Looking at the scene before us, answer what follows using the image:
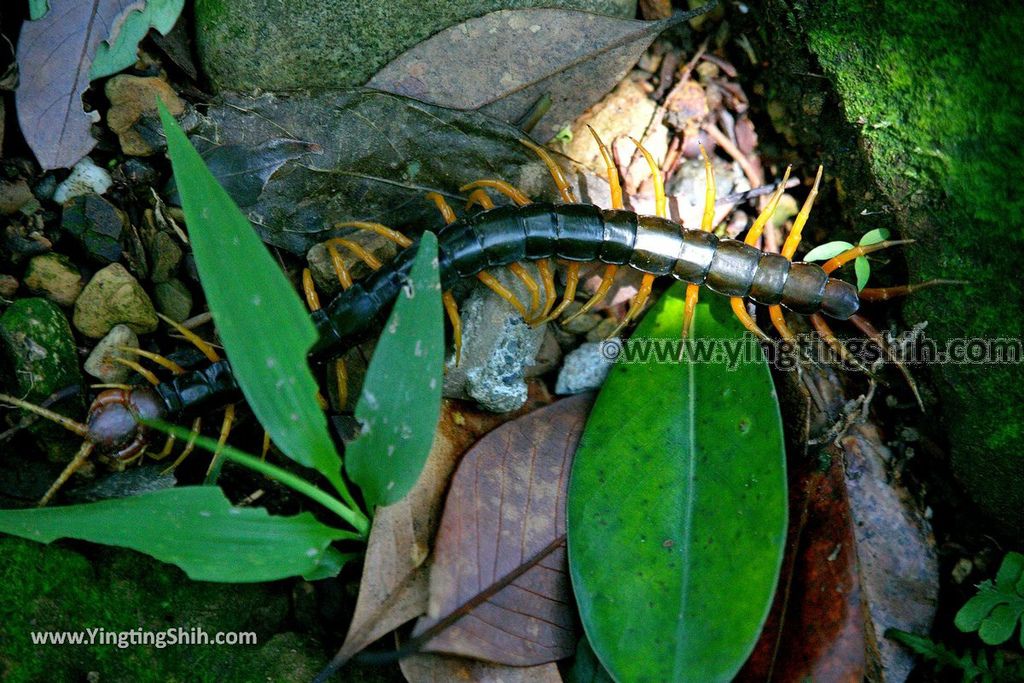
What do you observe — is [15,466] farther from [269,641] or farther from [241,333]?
[241,333]

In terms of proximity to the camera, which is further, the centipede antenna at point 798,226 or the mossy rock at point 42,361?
the centipede antenna at point 798,226

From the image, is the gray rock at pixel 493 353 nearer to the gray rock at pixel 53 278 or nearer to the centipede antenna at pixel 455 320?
the centipede antenna at pixel 455 320

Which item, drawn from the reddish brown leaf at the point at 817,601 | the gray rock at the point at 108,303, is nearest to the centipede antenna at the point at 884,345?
the reddish brown leaf at the point at 817,601

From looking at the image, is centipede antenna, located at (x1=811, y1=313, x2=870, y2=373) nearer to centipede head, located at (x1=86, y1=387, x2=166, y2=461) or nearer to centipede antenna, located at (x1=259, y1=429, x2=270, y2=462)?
centipede antenna, located at (x1=259, y1=429, x2=270, y2=462)

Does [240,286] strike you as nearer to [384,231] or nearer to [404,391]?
[404,391]

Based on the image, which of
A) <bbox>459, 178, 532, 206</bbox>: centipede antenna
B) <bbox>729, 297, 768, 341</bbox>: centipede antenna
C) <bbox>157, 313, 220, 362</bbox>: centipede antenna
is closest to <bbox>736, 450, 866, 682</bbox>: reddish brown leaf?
<bbox>729, 297, 768, 341</bbox>: centipede antenna

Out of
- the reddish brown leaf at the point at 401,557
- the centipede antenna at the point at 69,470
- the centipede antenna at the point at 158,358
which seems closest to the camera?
the reddish brown leaf at the point at 401,557
